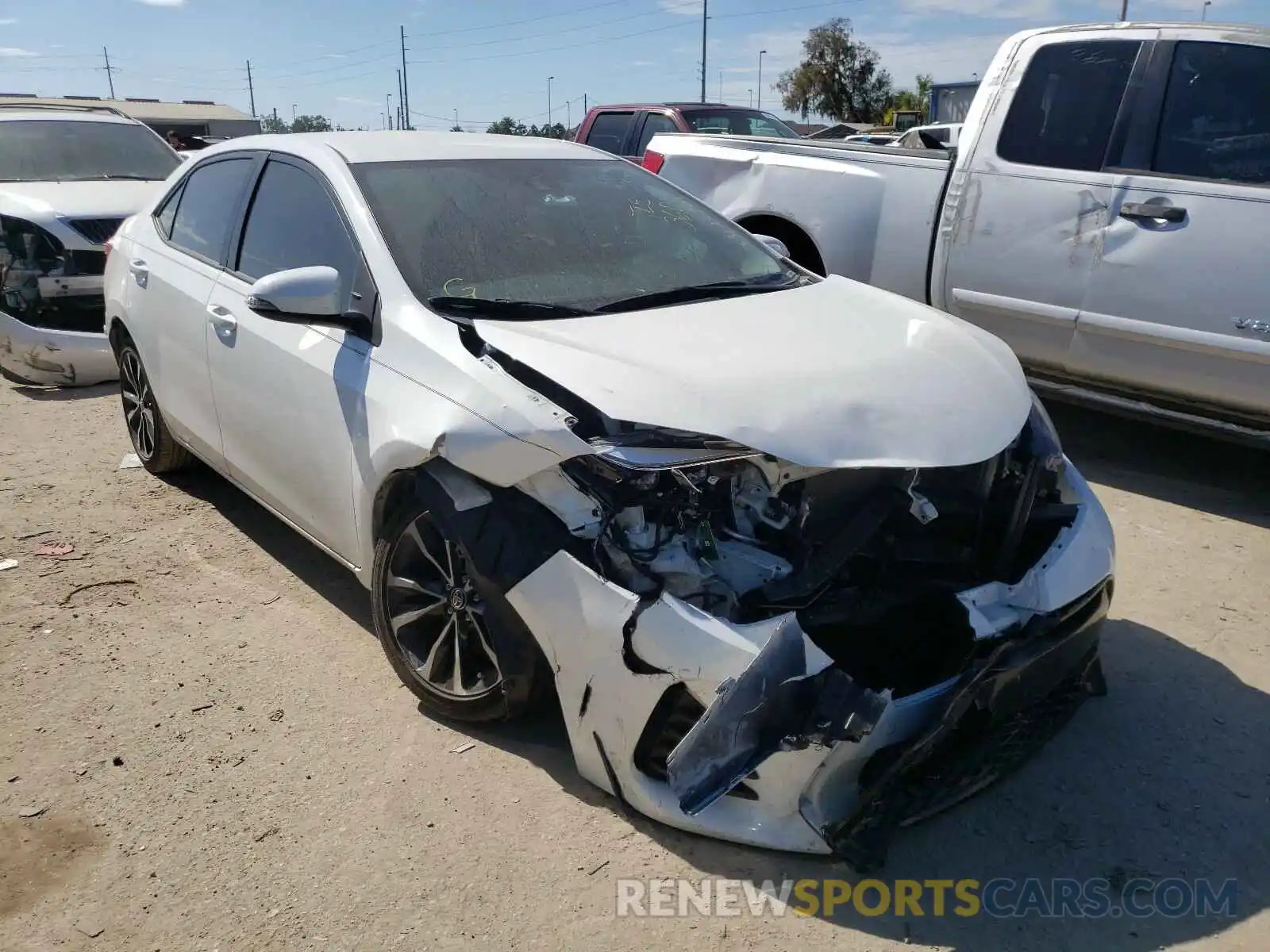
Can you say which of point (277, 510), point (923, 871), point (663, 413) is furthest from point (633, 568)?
point (277, 510)

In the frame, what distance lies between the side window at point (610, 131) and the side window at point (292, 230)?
747 cm

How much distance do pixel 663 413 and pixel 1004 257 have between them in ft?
11.0

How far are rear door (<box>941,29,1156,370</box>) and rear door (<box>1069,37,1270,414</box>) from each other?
119 mm

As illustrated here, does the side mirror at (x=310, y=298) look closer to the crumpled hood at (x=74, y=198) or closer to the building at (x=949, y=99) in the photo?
the crumpled hood at (x=74, y=198)

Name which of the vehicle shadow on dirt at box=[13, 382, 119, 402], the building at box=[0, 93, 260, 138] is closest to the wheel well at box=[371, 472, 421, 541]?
the vehicle shadow on dirt at box=[13, 382, 119, 402]

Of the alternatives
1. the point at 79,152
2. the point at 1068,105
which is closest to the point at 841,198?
the point at 1068,105

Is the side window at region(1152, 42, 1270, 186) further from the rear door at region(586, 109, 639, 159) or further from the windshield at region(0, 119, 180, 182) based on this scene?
the windshield at region(0, 119, 180, 182)

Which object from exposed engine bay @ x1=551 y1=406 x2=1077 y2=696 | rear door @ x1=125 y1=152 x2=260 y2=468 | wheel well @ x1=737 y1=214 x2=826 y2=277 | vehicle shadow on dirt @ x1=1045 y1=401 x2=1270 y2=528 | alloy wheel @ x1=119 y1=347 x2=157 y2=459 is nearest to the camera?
exposed engine bay @ x1=551 y1=406 x2=1077 y2=696

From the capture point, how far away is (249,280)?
152 inches

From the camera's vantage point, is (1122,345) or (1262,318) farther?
(1122,345)

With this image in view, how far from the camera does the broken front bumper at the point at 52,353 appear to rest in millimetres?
7055

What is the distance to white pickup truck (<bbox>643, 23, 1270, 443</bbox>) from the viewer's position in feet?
14.9

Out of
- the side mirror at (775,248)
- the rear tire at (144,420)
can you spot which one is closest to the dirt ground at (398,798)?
the rear tire at (144,420)

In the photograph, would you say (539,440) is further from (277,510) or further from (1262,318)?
(1262,318)
